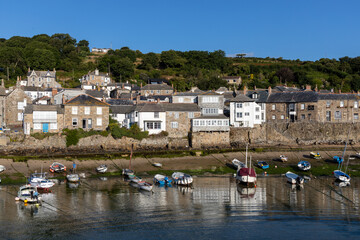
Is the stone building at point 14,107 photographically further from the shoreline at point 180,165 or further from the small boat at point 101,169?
the small boat at point 101,169

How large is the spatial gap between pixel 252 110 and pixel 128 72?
57.7 meters

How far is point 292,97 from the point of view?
7131 centimetres

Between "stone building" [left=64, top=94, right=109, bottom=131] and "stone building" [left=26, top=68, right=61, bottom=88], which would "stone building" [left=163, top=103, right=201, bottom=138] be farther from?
"stone building" [left=26, top=68, right=61, bottom=88]

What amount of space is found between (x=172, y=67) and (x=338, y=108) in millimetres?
65150

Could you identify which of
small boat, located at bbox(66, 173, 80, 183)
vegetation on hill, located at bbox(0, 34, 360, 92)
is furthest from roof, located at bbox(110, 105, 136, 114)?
vegetation on hill, located at bbox(0, 34, 360, 92)

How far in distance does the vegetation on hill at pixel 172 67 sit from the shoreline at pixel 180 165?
4621cm

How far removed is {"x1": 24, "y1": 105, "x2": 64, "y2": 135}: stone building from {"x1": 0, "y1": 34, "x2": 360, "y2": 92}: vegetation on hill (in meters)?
40.0

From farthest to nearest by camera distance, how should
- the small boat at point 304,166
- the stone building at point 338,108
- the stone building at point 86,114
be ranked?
the stone building at point 338,108 → the stone building at point 86,114 → the small boat at point 304,166

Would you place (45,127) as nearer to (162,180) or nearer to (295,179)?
(162,180)

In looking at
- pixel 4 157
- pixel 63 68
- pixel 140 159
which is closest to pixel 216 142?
pixel 140 159

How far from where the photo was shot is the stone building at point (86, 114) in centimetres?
5988

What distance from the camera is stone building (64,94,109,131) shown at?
196 ft

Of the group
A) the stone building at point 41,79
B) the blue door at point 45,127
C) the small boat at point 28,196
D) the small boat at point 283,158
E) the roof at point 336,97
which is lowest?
the small boat at point 28,196

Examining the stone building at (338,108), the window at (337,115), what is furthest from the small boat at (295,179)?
the window at (337,115)
